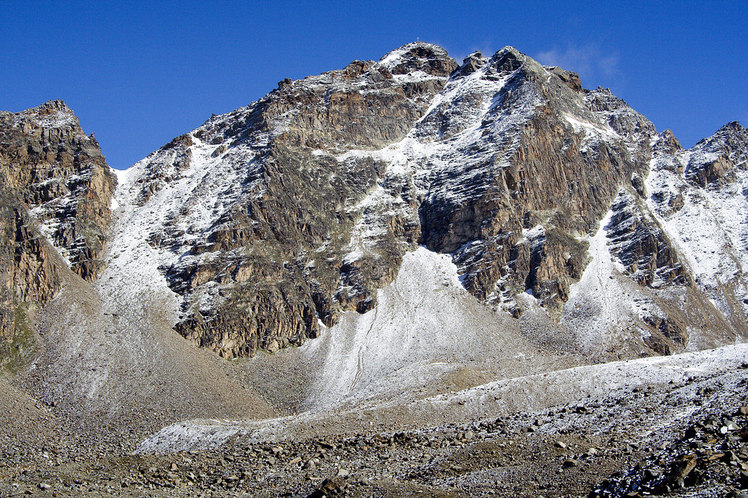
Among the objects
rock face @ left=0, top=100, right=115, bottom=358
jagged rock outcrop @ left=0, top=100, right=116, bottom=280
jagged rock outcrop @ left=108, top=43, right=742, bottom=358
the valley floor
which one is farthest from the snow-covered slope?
the valley floor

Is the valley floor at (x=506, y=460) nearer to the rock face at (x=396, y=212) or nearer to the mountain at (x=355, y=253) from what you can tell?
the mountain at (x=355, y=253)

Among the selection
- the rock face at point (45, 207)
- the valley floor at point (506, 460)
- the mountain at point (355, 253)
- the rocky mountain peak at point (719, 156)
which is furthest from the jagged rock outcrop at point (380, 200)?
the valley floor at point (506, 460)

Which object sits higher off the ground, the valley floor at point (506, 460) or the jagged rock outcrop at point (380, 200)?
the jagged rock outcrop at point (380, 200)

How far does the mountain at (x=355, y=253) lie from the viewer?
101 m

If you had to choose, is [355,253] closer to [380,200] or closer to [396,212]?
[396,212]

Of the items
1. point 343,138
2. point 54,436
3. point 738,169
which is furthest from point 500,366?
point 738,169

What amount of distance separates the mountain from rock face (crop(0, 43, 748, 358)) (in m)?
0.55

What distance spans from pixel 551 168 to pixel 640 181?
31.3 m

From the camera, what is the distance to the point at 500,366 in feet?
345

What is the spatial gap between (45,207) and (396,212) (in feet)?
253

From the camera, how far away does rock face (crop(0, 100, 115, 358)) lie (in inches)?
4427

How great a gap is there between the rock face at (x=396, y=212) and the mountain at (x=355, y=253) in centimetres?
55

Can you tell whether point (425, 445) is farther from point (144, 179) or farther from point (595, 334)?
point (144, 179)

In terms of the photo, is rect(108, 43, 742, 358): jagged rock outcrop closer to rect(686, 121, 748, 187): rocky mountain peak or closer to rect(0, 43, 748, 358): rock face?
rect(0, 43, 748, 358): rock face
